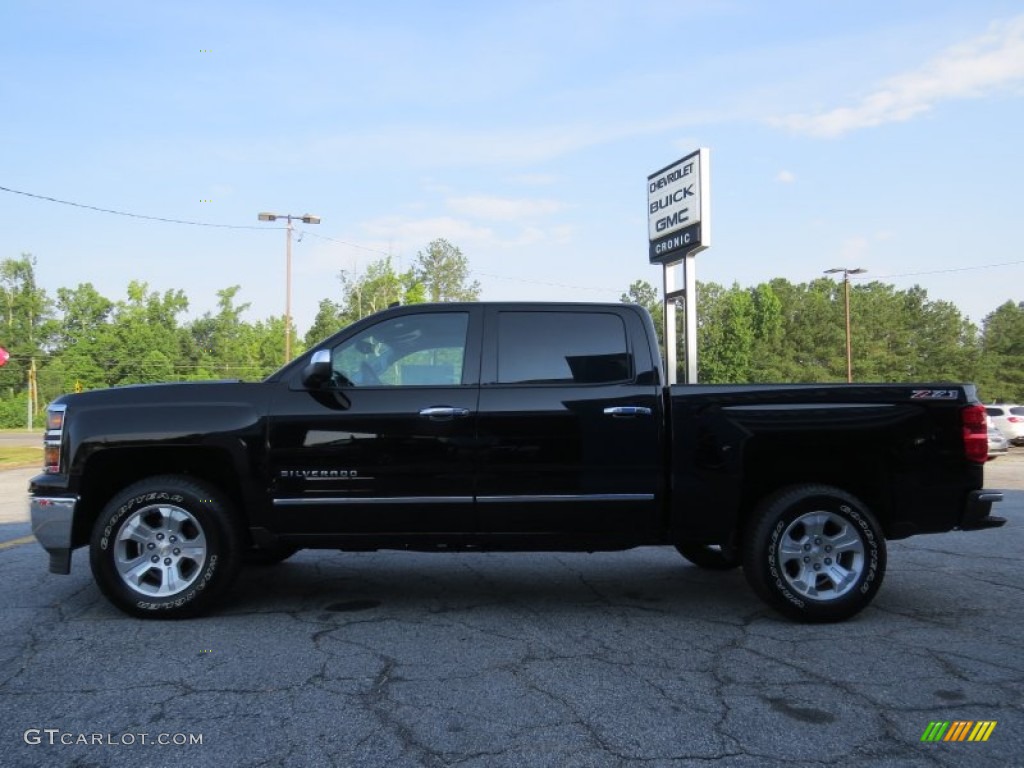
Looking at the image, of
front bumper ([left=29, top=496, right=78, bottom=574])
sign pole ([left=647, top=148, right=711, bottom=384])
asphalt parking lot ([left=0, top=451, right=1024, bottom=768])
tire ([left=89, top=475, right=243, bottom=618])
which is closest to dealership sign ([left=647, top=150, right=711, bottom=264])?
sign pole ([left=647, top=148, right=711, bottom=384])

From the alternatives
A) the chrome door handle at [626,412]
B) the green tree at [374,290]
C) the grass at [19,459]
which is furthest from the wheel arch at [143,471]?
the green tree at [374,290]

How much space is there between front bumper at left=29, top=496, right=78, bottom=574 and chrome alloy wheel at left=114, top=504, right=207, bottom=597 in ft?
1.02

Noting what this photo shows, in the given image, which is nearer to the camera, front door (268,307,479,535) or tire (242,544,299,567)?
front door (268,307,479,535)

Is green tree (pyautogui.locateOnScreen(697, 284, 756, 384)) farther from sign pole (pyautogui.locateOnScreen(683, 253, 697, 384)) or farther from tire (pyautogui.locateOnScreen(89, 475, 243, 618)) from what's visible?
tire (pyautogui.locateOnScreen(89, 475, 243, 618))

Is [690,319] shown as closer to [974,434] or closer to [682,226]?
[682,226]

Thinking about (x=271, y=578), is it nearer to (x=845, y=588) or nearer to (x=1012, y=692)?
(x=845, y=588)

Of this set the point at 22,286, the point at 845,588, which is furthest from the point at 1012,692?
the point at 22,286

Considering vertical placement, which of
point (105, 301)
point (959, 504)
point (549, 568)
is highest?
point (105, 301)

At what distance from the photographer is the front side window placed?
16.1 feet

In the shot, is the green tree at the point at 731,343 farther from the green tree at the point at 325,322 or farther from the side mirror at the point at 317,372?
the side mirror at the point at 317,372

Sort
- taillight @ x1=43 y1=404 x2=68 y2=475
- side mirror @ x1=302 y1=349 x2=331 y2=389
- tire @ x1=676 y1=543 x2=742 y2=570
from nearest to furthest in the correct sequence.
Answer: side mirror @ x1=302 y1=349 x2=331 y2=389, taillight @ x1=43 y1=404 x2=68 y2=475, tire @ x1=676 y1=543 x2=742 y2=570

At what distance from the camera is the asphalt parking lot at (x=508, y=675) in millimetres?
2945

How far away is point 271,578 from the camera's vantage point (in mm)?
5949

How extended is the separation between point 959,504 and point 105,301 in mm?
84951
